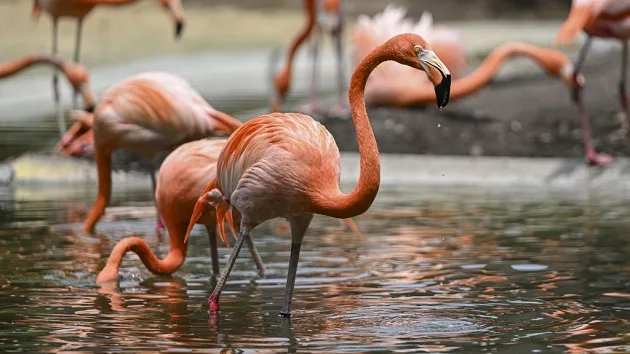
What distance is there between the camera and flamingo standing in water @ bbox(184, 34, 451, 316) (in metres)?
5.02

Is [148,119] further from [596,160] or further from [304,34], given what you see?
[304,34]

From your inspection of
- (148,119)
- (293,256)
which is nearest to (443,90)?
(293,256)

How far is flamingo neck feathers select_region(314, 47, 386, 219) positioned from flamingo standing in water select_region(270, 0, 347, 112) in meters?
6.95

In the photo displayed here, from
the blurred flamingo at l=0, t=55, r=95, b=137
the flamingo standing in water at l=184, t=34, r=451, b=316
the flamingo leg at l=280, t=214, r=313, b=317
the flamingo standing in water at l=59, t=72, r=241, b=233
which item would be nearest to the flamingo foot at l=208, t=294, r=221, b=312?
the flamingo standing in water at l=184, t=34, r=451, b=316

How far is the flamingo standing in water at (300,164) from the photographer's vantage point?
502 cm

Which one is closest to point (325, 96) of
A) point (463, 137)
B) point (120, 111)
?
point (463, 137)

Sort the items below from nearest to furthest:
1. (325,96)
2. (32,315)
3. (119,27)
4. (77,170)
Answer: (32,315) → (77,170) → (325,96) → (119,27)

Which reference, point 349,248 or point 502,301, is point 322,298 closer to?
point 502,301

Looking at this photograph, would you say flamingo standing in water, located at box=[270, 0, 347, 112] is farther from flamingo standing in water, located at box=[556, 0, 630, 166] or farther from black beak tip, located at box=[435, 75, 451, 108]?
black beak tip, located at box=[435, 75, 451, 108]

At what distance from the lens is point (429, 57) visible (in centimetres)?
492

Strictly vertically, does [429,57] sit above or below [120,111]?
above

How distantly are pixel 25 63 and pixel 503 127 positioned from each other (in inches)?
161

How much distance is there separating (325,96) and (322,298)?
919cm

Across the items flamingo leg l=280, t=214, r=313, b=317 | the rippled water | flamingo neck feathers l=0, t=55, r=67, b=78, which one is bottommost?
the rippled water
